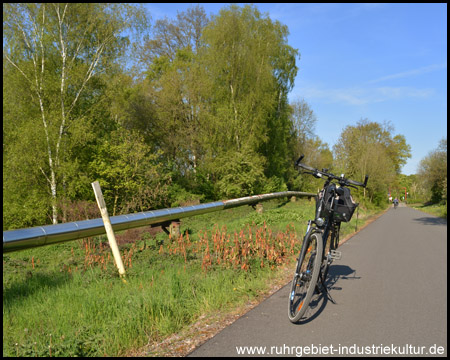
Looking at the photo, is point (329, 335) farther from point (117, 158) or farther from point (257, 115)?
point (257, 115)

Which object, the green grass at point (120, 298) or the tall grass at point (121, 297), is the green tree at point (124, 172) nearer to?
the green grass at point (120, 298)

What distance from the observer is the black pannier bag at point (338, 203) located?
4621 millimetres

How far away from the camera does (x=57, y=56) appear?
18078mm

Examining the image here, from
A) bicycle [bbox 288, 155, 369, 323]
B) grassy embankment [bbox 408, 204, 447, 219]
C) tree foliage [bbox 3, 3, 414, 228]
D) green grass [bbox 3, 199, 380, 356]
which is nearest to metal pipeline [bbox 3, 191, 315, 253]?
green grass [bbox 3, 199, 380, 356]

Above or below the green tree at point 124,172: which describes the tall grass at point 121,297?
below

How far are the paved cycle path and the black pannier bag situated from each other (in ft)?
3.64

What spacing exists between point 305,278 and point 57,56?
58.5 feet

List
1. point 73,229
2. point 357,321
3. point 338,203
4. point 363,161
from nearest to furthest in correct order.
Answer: point 357,321 → point 338,203 → point 73,229 → point 363,161

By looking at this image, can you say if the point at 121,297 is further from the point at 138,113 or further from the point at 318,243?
the point at 138,113

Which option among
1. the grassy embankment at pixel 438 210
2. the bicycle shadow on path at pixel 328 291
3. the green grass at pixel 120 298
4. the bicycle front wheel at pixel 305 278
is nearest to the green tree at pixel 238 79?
the grassy embankment at pixel 438 210

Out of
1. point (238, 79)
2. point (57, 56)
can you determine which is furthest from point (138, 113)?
point (57, 56)

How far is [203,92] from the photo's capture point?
91.9ft

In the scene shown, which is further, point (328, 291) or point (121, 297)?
point (328, 291)

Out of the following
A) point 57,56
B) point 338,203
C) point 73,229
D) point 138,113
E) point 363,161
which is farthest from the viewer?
point 363,161
